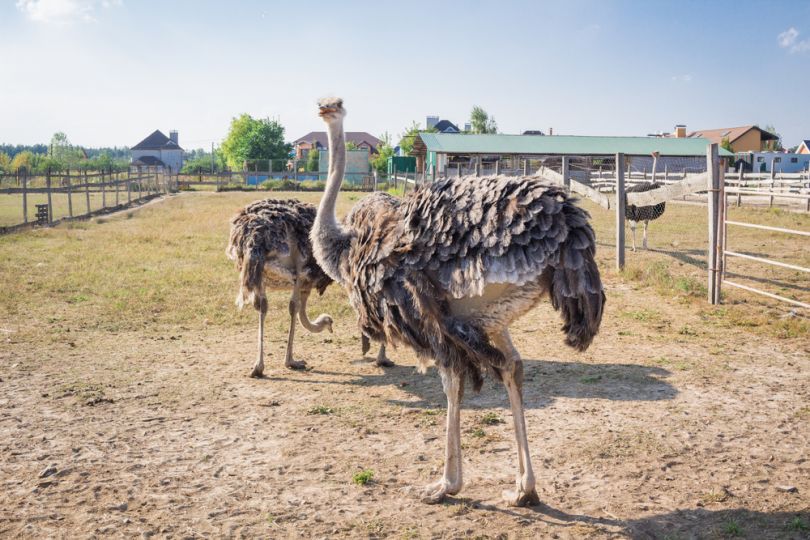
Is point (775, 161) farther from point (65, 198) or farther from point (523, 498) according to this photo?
point (523, 498)

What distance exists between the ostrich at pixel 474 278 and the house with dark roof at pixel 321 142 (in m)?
78.0

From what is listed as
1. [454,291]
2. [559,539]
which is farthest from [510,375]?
[559,539]

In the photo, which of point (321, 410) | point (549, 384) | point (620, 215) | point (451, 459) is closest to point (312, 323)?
point (321, 410)

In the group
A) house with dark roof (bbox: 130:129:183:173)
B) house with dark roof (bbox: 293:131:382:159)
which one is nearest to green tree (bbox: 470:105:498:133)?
house with dark roof (bbox: 293:131:382:159)

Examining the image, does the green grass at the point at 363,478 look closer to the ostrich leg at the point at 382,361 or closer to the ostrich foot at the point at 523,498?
the ostrich foot at the point at 523,498

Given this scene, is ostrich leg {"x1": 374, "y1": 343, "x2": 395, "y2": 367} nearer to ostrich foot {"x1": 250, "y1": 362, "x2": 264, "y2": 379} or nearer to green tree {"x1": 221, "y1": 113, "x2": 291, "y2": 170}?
ostrich foot {"x1": 250, "y1": 362, "x2": 264, "y2": 379}

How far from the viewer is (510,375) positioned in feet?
12.6

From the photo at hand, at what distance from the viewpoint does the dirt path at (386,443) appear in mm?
3682

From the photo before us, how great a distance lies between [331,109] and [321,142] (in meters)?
86.2

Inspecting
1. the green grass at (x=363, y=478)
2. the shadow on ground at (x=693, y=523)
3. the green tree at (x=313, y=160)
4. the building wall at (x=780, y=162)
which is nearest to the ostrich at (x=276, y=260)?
the green grass at (x=363, y=478)

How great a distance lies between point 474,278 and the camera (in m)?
3.57

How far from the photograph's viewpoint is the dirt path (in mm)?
3682

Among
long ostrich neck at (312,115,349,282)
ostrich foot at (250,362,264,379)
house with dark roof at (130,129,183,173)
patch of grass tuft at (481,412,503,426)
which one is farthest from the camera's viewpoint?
house with dark roof at (130,129,183,173)

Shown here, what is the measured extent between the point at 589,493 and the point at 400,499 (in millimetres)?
1040
